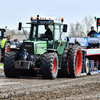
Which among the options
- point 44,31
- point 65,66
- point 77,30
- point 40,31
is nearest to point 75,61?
point 65,66

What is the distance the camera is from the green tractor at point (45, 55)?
11203mm

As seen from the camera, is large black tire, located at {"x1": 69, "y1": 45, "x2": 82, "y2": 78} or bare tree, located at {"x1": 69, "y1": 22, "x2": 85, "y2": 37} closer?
large black tire, located at {"x1": 69, "y1": 45, "x2": 82, "y2": 78}

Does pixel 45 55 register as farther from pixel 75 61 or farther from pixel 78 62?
pixel 78 62

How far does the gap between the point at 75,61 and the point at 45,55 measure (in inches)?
83.2

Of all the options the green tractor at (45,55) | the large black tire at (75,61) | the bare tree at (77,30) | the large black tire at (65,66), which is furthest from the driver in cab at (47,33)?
the bare tree at (77,30)

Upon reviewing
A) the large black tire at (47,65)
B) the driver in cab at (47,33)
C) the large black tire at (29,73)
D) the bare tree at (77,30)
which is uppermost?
the bare tree at (77,30)

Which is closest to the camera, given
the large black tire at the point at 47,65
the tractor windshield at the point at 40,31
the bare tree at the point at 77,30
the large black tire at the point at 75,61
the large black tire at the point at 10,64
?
the large black tire at the point at 47,65

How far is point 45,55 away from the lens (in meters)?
11.1

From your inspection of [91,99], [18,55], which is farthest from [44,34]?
[91,99]

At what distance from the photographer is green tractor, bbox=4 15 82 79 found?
11.2 m

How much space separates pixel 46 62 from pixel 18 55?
1.46m

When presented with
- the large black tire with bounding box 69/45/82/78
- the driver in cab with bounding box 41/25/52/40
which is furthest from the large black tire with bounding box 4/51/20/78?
the large black tire with bounding box 69/45/82/78

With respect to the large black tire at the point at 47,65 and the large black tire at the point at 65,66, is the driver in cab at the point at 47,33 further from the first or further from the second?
the large black tire at the point at 47,65

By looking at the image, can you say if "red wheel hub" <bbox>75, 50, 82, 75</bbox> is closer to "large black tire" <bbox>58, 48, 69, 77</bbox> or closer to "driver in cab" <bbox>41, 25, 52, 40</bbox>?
"large black tire" <bbox>58, 48, 69, 77</bbox>
